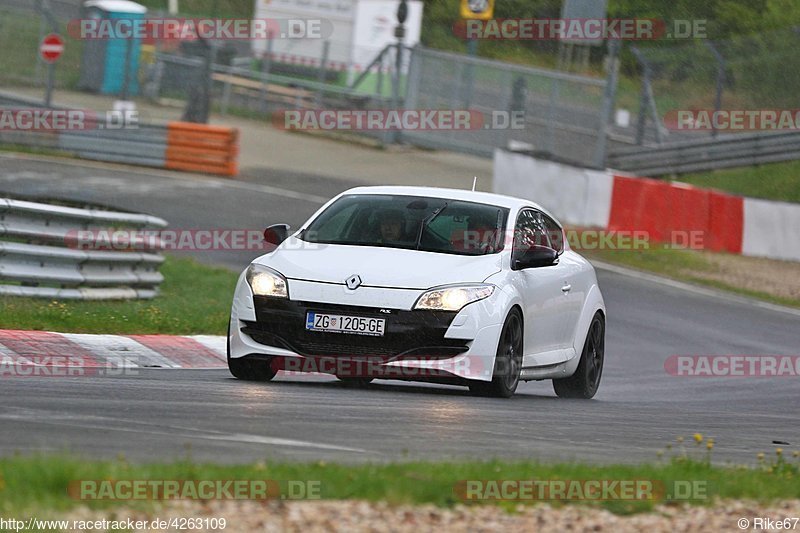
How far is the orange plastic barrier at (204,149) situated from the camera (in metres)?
30.3

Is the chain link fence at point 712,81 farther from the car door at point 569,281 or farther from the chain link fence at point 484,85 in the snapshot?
the car door at point 569,281

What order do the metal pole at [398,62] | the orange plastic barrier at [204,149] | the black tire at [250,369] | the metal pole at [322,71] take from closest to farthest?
the black tire at [250,369], the orange plastic barrier at [204,149], the metal pole at [398,62], the metal pole at [322,71]

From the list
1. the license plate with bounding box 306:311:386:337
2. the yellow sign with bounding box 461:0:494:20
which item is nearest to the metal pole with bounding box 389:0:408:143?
the yellow sign with bounding box 461:0:494:20

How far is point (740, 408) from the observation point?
42.5 ft

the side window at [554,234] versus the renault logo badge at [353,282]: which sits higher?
the side window at [554,234]

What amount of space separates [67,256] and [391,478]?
28.0 ft

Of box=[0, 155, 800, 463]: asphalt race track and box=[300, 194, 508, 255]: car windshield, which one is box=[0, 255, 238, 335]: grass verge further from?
box=[300, 194, 508, 255]: car windshield

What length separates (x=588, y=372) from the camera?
1291cm

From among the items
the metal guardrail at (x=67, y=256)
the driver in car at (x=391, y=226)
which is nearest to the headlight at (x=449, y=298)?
the driver in car at (x=391, y=226)

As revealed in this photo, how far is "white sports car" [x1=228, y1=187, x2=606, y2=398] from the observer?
1044 cm

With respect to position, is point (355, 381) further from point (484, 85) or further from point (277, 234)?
point (484, 85)

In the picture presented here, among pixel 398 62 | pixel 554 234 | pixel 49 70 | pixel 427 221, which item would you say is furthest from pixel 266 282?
pixel 398 62

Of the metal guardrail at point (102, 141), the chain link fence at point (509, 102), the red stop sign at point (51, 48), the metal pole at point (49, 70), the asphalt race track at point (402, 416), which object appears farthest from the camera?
the chain link fence at point (509, 102)

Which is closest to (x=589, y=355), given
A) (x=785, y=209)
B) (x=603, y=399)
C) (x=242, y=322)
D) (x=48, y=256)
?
(x=603, y=399)
